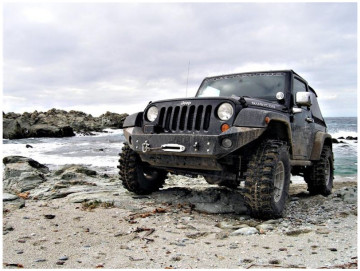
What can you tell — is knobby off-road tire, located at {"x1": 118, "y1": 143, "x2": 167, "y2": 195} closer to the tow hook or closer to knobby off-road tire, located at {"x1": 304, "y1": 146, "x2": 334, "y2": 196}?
the tow hook

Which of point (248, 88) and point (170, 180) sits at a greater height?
point (248, 88)

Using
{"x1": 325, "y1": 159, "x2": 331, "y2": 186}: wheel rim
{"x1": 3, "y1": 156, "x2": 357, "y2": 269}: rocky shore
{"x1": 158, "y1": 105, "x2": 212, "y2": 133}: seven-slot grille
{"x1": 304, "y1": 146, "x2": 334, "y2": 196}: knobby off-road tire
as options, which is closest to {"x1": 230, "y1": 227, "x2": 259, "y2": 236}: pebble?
{"x1": 3, "y1": 156, "x2": 357, "y2": 269}: rocky shore

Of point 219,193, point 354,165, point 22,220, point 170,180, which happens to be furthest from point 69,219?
point 354,165

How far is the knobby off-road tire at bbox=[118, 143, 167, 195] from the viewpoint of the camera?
5559 millimetres

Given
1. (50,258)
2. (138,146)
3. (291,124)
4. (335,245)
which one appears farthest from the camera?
(291,124)

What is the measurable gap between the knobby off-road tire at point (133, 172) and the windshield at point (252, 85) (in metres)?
1.68

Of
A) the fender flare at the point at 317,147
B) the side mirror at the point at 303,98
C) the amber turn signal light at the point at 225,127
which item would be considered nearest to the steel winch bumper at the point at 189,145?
the amber turn signal light at the point at 225,127

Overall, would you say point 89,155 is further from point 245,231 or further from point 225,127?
point 245,231

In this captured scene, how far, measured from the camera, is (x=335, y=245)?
3643 millimetres

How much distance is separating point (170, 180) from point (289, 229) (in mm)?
4769

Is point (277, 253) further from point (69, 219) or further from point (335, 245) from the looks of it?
point (69, 219)

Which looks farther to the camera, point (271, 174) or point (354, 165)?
point (354, 165)

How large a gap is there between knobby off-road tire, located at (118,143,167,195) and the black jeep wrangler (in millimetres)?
15

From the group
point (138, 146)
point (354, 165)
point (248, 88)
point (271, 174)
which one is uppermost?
point (248, 88)
